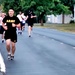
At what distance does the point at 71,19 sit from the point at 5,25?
60682 millimetres

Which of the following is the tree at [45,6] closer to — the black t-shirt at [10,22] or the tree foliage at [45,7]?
the tree foliage at [45,7]

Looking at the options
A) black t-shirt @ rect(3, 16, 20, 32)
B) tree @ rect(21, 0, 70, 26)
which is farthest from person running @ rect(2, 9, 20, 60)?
tree @ rect(21, 0, 70, 26)

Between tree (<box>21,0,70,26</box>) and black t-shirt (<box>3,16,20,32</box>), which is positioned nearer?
black t-shirt (<box>3,16,20,32</box>)

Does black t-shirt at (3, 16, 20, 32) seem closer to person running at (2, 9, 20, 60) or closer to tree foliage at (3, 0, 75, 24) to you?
person running at (2, 9, 20, 60)

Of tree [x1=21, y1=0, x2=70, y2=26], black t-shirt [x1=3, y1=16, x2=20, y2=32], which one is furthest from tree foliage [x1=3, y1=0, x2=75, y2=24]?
black t-shirt [x1=3, y1=16, x2=20, y2=32]

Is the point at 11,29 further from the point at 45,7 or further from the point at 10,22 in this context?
the point at 45,7

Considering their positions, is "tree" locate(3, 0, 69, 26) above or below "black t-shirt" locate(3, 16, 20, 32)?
below

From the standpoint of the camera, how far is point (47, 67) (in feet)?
38.7

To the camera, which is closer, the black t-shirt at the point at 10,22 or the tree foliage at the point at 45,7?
the black t-shirt at the point at 10,22

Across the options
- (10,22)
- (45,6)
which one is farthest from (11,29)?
(45,6)

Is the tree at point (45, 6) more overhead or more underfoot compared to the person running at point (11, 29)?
more underfoot

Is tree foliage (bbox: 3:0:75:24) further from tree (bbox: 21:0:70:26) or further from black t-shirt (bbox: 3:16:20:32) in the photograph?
black t-shirt (bbox: 3:16:20:32)

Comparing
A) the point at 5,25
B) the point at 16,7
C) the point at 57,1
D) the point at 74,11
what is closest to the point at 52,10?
the point at 57,1

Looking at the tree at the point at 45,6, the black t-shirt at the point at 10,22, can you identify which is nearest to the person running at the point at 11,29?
the black t-shirt at the point at 10,22
